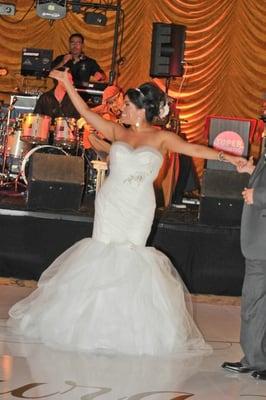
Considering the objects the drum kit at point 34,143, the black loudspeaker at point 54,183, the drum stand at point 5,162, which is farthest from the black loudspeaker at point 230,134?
the drum stand at point 5,162

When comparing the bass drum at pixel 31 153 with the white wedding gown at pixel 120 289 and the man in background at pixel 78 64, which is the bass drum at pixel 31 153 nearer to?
the man in background at pixel 78 64

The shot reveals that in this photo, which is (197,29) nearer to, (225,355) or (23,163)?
(23,163)

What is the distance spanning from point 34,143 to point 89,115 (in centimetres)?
456

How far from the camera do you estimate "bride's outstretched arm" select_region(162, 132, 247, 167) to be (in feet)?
17.8

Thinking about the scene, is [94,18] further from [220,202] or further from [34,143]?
[220,202]

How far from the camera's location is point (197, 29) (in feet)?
45.8

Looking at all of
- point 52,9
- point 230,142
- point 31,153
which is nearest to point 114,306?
point 230,142

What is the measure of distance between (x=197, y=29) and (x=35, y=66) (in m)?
3.70

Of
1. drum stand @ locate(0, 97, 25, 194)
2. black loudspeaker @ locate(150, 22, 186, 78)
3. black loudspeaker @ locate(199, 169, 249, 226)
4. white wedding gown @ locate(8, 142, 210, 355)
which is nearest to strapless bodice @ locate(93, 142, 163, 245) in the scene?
white wedding gown @ locate(8, 142, 210, 355)

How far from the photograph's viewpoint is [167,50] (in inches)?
404

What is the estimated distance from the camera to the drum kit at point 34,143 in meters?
10.0

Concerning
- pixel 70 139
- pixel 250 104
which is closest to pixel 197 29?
pixel 250 104

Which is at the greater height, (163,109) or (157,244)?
(163,109)

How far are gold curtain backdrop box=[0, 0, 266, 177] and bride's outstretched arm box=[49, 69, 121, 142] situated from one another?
8.11m
